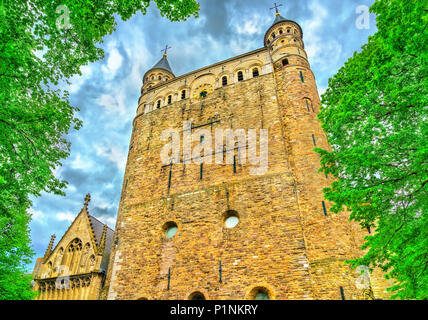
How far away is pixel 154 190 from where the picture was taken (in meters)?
15.1

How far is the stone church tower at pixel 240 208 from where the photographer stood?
10195 millimetres

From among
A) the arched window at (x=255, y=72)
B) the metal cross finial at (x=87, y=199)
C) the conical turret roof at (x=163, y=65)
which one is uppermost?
the conical turret roof at (x=163, y=65)

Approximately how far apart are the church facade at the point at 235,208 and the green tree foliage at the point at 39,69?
5.99 m

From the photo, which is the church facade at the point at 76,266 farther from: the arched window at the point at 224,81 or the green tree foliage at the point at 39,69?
the arched window at the point at 224,81

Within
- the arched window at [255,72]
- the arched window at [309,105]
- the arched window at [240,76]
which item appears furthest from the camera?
the arched window at [240,76]

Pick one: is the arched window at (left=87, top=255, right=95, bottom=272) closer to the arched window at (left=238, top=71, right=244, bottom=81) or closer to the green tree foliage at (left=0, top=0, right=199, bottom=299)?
the green tree foliage at (left=0, top=0, right=199, bottom=299)

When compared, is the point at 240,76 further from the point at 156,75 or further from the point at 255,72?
the point at 156,75

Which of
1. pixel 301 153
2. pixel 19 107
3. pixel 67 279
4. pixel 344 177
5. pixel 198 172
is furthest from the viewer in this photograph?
pixel 67 279

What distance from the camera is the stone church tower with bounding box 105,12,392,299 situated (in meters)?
10.2

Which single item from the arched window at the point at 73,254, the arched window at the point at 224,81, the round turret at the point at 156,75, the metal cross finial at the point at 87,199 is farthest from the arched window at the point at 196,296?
the round turret at the point at 156,75

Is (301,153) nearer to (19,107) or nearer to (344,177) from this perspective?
(344,177)

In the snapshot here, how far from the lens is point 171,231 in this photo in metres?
13.2
